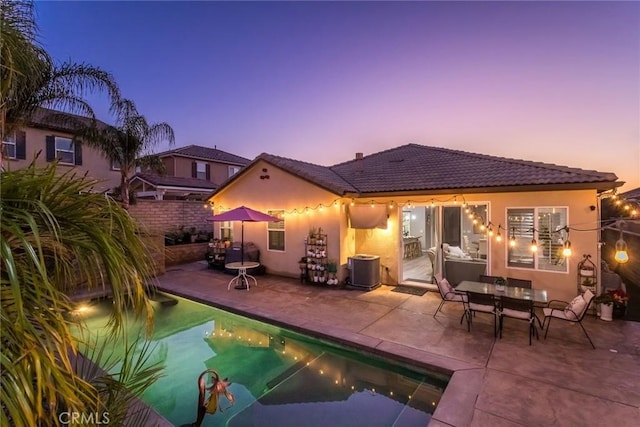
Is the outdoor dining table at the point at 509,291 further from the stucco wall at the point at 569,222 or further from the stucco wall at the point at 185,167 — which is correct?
the stucco wall at the point at 185,167

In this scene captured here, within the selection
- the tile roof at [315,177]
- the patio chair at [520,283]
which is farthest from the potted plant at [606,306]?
the tile roof at [315,177]

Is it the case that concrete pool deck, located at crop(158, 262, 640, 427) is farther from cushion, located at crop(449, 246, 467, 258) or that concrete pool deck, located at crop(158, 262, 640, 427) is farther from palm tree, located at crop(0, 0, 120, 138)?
palm tree, located at crop(0, 0, 120, 138)

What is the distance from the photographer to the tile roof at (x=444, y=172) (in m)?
8.40

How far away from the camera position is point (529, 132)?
13312 millimetres

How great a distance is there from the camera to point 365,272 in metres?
10.5

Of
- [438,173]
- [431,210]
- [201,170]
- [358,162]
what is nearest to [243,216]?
[358,162]

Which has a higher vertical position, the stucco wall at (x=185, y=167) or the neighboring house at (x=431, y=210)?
the stucco wall at (x=185, y=167)

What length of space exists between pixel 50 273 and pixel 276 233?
11.0m

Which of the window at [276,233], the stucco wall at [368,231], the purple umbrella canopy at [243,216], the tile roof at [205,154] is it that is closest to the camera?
the stucco wall at [368,231]

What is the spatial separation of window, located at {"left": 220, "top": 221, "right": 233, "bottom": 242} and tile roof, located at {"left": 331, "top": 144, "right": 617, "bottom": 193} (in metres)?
5.94

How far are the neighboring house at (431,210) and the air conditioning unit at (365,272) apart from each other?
0.49 meters

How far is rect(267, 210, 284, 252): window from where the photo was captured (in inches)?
502

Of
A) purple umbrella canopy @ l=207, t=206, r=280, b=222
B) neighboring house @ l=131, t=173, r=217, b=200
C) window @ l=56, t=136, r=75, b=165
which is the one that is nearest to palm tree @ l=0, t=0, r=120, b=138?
purple umbrella canopy @ l=207, t=206, r=280, b=222

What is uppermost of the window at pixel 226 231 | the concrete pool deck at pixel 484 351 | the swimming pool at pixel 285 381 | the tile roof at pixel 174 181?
the tile roof at pixel 174 181
